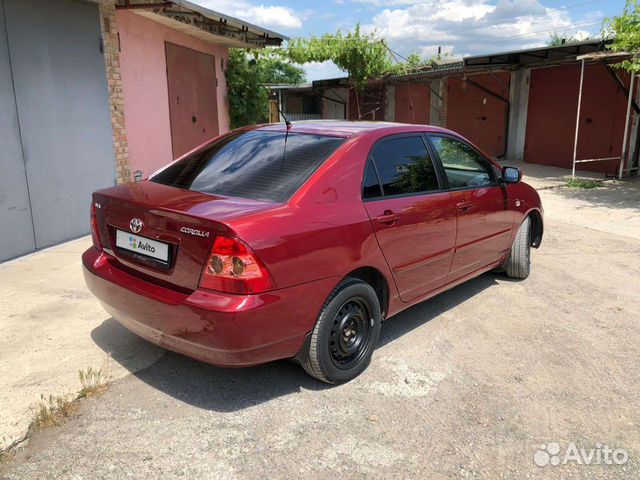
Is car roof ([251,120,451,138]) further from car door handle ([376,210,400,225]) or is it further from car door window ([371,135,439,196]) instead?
car door handle ([376,210,400,225])

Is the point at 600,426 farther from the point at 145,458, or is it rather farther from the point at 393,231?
the point at 145,458

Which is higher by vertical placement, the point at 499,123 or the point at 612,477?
the point at 499,123

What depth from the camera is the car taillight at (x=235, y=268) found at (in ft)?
8.56

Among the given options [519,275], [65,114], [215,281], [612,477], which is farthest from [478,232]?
[65,114]

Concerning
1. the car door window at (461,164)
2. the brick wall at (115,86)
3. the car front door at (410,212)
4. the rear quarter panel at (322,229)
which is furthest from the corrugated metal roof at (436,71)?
the rear quarter panel at (322,229)

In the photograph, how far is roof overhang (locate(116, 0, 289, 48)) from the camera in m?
6.85

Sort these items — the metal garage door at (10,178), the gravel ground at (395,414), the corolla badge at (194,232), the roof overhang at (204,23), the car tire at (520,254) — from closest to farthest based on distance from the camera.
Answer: the gravel ground at (395,414) < the corolla badge at (194,232) < the car tire at (520,254) < the metal garage door at (10,178) < the roof overhang at (204,23)

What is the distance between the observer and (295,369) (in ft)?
11.3

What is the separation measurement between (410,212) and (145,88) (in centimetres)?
616

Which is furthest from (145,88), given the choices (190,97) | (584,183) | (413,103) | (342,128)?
(413,103)

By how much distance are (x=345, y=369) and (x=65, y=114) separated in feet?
16.2

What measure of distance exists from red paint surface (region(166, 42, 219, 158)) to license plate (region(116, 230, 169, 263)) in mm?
6385

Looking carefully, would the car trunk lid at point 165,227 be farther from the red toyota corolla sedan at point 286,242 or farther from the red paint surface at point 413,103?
the red paint surface at point 413,103

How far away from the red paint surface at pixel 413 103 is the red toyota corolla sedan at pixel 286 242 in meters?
16.8
